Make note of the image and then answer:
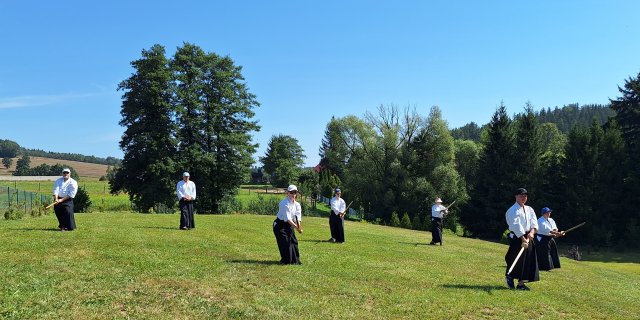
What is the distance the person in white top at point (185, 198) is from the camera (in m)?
21.4

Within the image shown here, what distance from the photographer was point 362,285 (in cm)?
1213

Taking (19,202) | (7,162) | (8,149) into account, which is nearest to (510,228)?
(19,202)

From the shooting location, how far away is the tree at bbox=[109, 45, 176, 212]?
153 ft

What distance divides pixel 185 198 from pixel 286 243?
873 centimetres

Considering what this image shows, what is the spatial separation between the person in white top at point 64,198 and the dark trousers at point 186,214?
4612 mm

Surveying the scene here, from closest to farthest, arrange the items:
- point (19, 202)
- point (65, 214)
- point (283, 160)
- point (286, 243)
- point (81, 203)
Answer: point (286, 243) → point (65, 214) → point (19, 202) → point (81, 203) → point (283, 160)

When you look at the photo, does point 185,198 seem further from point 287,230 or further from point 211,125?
point 211,125

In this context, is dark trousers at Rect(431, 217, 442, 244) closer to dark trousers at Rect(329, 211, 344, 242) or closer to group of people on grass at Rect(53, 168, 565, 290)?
dark trousers at Rect(329, 211, 344, 242)

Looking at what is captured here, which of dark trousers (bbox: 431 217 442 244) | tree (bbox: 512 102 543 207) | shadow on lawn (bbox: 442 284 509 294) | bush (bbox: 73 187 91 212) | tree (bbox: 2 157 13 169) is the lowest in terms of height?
shadow on lawn (bbox: 442 284 509 294)

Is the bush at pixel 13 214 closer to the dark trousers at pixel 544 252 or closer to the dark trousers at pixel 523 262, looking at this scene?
the dark trousers at pixel 523 262

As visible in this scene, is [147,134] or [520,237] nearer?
[520,237]

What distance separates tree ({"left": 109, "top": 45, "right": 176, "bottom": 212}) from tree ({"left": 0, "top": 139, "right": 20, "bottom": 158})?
136 m

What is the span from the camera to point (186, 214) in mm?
21797

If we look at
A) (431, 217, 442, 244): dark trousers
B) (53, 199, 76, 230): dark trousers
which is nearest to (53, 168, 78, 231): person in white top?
(53, 199, 76, 230): dark trousers
